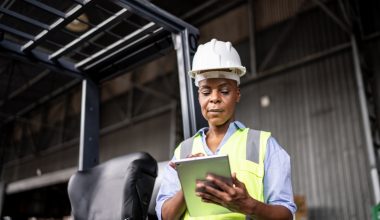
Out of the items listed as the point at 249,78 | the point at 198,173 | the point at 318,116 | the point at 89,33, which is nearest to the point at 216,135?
the point at 198,173

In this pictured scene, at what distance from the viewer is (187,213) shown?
5.16 ft

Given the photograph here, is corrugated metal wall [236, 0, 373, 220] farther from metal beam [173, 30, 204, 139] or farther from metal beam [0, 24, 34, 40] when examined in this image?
metal beam [0, 24, 34, 40]

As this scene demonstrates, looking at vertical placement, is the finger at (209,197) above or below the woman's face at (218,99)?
below

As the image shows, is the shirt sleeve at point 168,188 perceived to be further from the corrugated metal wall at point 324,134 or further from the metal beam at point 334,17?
the metal beam at point 334,17

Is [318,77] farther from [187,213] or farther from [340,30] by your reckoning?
[187,213]

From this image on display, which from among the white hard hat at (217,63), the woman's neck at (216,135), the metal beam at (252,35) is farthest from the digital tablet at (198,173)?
the metal beam at (252,35)

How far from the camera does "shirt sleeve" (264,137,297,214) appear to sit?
146 cm

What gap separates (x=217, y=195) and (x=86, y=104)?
2.06 meters

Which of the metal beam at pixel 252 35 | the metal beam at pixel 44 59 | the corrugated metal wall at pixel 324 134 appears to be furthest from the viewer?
the metal beam at pixel 252 35

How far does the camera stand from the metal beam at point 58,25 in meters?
2.30

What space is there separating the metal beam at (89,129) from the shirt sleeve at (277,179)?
1.78m

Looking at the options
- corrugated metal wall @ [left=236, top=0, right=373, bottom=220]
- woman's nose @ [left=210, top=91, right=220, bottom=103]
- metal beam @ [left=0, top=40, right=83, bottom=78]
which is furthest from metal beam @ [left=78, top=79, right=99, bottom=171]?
corrugated metal wall @ [left=236, top=0, right=373, bottom=220]

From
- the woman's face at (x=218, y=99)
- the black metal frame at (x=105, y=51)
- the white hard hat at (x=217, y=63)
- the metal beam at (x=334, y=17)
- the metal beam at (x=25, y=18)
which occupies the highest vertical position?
the metal beam at (x=334, y=17)

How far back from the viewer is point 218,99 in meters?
1.64
